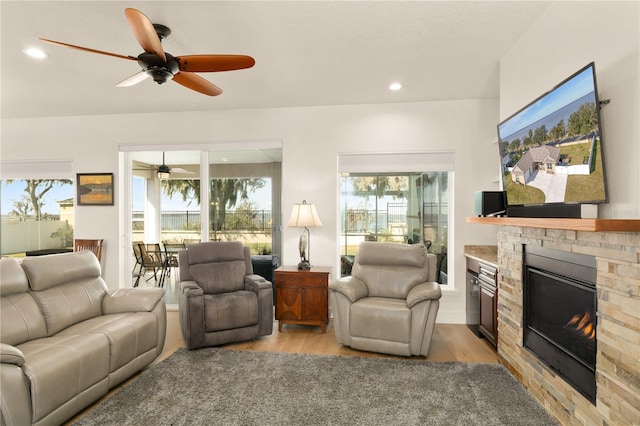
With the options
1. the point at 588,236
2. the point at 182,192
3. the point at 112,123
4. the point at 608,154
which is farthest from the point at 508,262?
the point at 112,123

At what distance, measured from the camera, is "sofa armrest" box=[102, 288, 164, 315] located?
9.72 ft

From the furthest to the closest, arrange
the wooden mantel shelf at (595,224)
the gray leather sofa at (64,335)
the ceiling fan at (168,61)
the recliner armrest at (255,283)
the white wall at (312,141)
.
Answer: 1. the white wall at (312,141)
2. the recliner armrest at (255,283)
3. the ceiling fan at (168,61)
4. the gray leather sofa at (64,335)
5. the wooden mantel shelf at (595,224)

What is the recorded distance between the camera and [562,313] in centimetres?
223

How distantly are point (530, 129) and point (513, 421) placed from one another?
1816 millimetres

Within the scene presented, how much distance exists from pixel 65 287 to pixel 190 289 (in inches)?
37.7

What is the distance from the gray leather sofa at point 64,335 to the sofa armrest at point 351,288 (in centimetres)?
156

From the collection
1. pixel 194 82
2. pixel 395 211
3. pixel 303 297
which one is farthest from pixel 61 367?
pixel 395 211

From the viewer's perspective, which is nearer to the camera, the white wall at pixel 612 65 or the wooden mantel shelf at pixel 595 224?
the wooden mantel shelf at pixel 595 224

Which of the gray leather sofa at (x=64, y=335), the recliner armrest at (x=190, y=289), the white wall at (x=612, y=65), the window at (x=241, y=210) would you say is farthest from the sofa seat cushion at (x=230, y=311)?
the white wall at (x=612, y=65)

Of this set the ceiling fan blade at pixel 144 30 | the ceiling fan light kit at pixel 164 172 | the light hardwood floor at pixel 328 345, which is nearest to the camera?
the ceiling fan blade at pixel 144 30

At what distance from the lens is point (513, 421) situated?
215 centimetres

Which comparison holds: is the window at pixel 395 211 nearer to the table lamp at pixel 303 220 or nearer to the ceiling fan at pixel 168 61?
the table lamp at pixel 303 220

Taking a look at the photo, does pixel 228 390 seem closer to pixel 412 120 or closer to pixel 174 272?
pixel 174 272

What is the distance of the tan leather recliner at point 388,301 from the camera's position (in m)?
3.08
